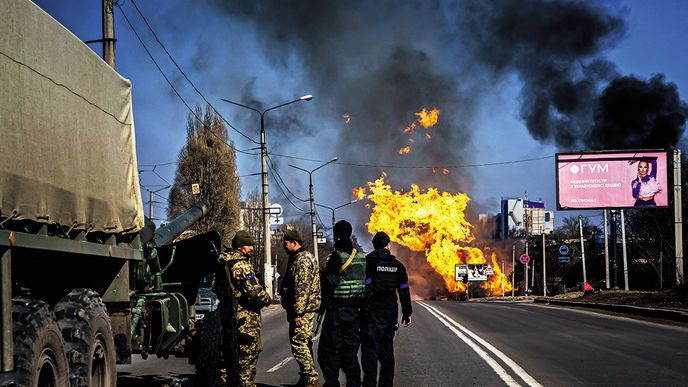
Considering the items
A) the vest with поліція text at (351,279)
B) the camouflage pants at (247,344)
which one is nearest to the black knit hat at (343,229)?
the vest with поліція text at (351,279)

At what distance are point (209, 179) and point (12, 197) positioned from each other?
64493mm

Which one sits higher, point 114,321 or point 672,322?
point 114,321

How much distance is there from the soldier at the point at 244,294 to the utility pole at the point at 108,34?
30.4ft

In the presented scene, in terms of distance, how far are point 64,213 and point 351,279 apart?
379 centimetres

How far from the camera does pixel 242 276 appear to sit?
28.2 ft

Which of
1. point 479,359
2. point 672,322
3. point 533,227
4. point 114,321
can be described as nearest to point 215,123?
point 533,227

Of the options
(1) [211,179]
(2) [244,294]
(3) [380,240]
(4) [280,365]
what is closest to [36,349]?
(2) [244,294]

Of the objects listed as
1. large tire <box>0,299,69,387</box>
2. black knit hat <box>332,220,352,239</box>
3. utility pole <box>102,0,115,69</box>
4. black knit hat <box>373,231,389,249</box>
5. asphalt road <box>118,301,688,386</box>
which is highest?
utility pole <box>102,0,115,69</box>

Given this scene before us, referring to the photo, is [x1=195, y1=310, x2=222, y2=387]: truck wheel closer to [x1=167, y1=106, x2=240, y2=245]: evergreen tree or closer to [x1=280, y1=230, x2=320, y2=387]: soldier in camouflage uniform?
[x1=280, y1=230, x2=320, y2=387]: soldier in camouflage uniform

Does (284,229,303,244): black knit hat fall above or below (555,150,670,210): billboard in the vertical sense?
below

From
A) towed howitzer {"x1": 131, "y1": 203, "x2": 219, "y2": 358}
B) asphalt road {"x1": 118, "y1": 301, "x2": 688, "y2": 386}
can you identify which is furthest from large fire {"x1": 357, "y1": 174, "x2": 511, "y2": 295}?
towed howitzer {"x1": 131, "y1": 203, "x2": 219, "y2": 358}

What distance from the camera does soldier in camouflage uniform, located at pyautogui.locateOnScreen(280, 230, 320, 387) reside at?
9.00 m

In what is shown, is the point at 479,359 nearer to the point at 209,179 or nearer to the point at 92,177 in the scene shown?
the point at 92,177

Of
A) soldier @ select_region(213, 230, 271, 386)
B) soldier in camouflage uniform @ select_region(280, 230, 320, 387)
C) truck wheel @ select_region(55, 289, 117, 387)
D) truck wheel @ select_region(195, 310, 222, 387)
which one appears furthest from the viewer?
soldier in camouflage uniform @ select_region(280, 230, 320, 387)
